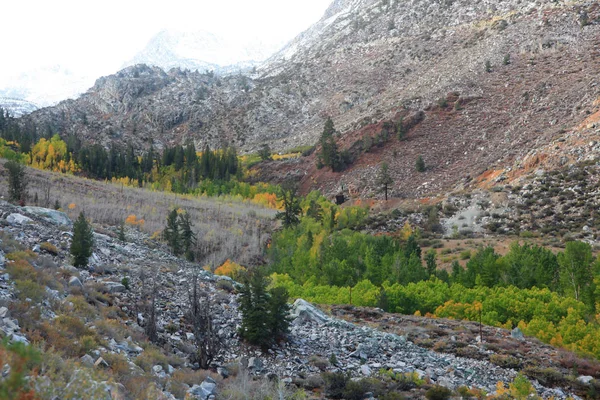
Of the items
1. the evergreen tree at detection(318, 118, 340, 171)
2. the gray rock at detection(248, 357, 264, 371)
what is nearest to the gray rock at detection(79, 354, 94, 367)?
the gray rock at detection(248, 357, 264, 371)

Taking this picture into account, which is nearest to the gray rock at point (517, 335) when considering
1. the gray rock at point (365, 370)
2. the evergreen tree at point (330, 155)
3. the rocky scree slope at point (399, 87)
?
the gray rock at point (365, 370)

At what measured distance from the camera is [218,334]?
46.7ft

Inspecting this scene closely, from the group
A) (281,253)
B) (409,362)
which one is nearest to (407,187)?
(281,253)

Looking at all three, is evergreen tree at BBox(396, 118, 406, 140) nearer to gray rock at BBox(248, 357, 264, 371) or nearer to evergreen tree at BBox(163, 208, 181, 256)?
evergreen tree at BBox(163, 208, 181, 256)

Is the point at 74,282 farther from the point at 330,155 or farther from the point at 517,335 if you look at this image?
the point at 330,155

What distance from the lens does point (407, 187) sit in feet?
219

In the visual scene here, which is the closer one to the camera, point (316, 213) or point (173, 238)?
point (173, 238)

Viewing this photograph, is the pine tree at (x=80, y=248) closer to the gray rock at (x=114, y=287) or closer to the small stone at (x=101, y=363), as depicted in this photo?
the gray rock at (x=114, y=287)

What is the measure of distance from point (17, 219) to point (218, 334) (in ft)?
37.5

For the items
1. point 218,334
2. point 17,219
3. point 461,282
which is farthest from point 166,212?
point 218,334

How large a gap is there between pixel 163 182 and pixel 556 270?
83013mm

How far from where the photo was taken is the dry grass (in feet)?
177

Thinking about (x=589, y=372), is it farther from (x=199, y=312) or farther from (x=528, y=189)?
(x=528, y=189)

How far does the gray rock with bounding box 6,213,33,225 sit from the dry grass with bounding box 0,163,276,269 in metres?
28.4
